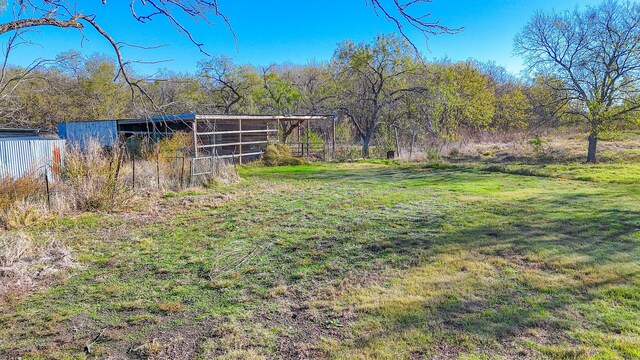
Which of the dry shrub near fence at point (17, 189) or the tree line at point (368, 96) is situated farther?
the tree line at point (368, 96)

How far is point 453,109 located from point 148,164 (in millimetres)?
19096

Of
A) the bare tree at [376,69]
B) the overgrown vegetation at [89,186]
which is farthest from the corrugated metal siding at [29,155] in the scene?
the bare tree at [376,69]

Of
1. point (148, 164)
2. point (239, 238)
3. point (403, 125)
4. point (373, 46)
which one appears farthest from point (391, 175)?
point (403, 125)

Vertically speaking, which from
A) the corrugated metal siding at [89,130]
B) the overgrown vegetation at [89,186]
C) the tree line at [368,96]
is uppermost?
the tree line at [368,96]

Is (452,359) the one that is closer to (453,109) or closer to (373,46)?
(373,46)

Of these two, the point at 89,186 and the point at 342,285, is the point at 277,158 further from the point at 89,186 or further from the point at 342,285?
the point at 342,285

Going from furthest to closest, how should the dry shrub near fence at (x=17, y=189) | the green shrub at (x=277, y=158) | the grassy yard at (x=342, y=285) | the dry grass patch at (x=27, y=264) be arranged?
the green shrub at (x=277, y=158) < the dry shrub near fence at (x=17, y=189) < the dry grass patch at (x=27, y=264) < the grassy yard at (x=342, y=285)

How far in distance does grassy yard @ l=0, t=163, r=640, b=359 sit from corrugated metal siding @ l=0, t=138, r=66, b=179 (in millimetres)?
3238

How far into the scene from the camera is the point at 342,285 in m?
3.82

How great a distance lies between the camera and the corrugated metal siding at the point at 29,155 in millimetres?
8711

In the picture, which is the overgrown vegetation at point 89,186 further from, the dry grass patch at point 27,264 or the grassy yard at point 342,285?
the dry grass patch at point 27,264

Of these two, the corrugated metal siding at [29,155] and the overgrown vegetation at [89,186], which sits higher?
the corrugated metal siding at [29,155]

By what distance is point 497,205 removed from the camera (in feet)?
25.2

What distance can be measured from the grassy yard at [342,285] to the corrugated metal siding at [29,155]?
10.6 feet
